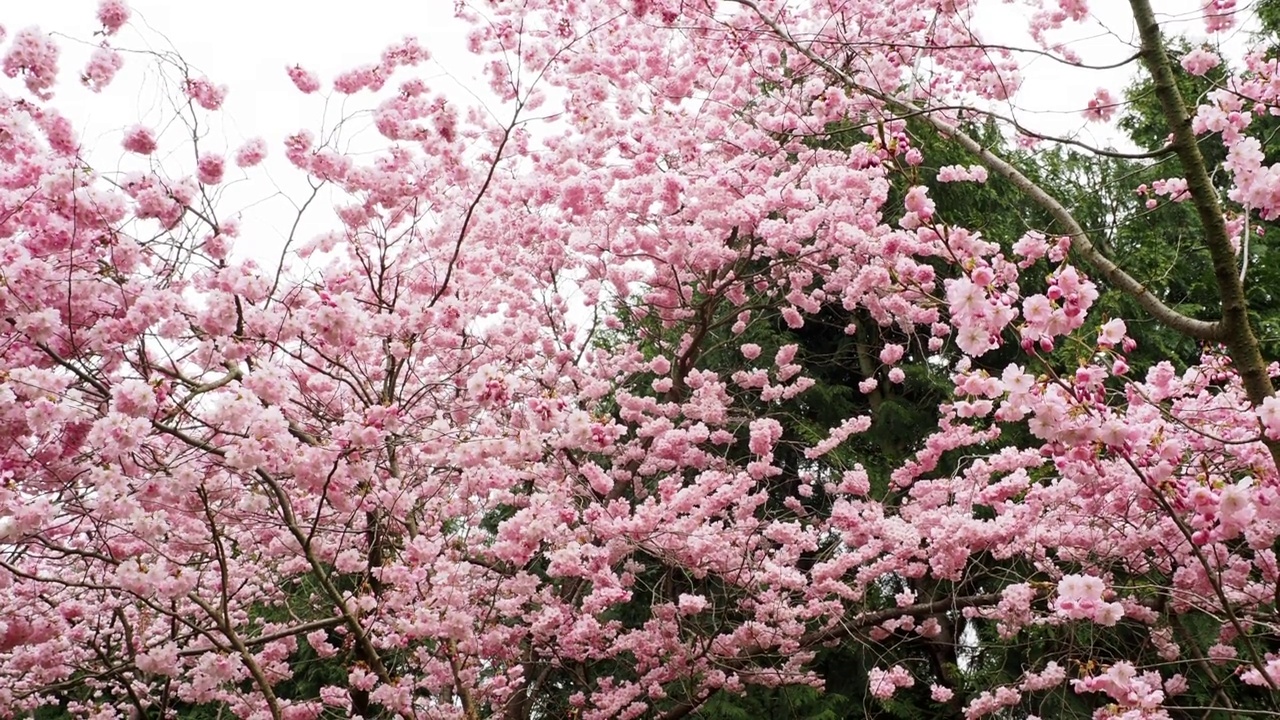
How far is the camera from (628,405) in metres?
5.64

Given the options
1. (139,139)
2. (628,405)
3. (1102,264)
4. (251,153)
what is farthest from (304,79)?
(1102,264)

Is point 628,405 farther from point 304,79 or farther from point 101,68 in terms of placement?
point 101,68

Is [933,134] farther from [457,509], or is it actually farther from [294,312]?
[294,312]

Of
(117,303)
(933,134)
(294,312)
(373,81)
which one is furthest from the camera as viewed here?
(933,134)

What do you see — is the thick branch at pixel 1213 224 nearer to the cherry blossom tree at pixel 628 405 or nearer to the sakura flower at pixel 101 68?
the cherry blossom tree at pixel 628 405

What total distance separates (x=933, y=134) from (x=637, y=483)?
3.91 meters

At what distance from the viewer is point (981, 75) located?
572cm

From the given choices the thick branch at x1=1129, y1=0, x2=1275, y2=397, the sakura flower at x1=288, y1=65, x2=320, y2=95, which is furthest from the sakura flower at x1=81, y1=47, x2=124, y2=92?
the thick branch at x1=1129, y1=0, x2=1275, y2=397

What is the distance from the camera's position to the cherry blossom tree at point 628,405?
2.93 m

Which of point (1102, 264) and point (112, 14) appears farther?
point (112, 14)

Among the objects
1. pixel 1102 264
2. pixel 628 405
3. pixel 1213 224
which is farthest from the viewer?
pixel 628 405

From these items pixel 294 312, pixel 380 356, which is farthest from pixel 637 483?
pixel 294 312

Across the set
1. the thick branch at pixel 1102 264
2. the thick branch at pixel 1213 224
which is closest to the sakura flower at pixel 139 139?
the thick branch at pixel 1102 264

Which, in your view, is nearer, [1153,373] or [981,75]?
[1153,373]
